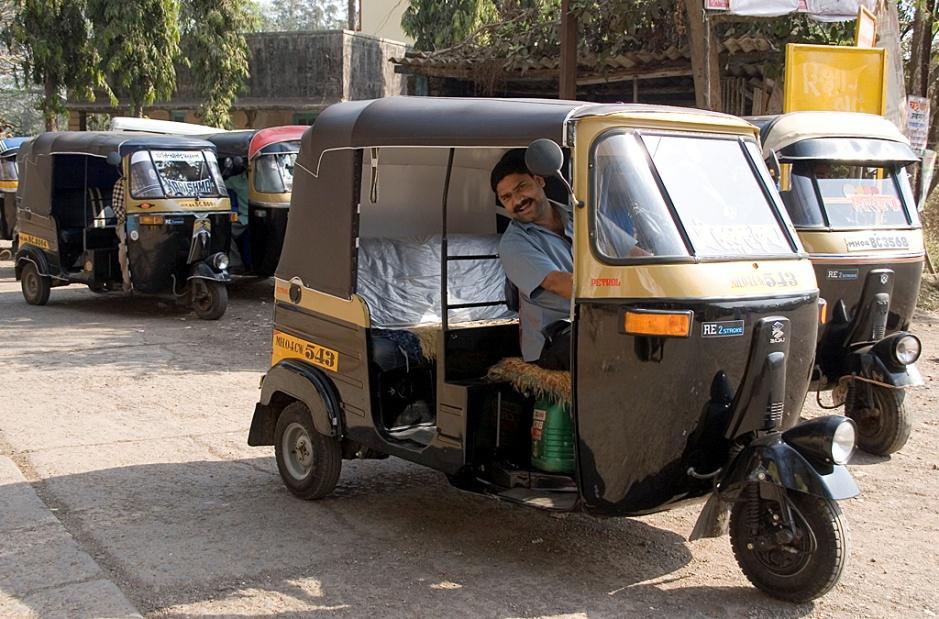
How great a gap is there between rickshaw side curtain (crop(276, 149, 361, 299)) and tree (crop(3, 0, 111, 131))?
680 inches

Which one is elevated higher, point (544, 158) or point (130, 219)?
point (544, 158)

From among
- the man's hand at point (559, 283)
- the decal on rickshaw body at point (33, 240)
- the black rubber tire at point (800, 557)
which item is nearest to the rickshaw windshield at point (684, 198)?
the man's hand at point (559, 283)

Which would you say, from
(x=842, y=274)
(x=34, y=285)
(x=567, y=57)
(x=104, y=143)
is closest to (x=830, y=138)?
(x=842, y=274)

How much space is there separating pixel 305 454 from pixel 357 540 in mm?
778

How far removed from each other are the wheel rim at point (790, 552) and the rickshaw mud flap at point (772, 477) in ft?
0.50

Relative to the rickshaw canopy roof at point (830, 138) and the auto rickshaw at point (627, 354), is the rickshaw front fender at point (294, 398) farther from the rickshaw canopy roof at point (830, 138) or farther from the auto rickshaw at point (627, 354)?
the rickshaw canopy roof at point (830, 138)

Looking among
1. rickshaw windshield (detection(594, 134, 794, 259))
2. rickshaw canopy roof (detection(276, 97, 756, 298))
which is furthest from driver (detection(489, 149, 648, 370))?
rickshaw windshield (detection(594, 134, 794, 259))

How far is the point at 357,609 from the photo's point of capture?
167 inches

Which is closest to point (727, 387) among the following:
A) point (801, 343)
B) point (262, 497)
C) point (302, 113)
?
point (801, 343)

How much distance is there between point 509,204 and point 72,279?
948cm

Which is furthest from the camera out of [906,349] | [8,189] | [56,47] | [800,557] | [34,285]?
[56,47]

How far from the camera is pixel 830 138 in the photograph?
7059 millimetres

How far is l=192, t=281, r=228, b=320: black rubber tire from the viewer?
39.9 ft

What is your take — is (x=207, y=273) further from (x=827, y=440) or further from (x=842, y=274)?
(x=827, y=440)
